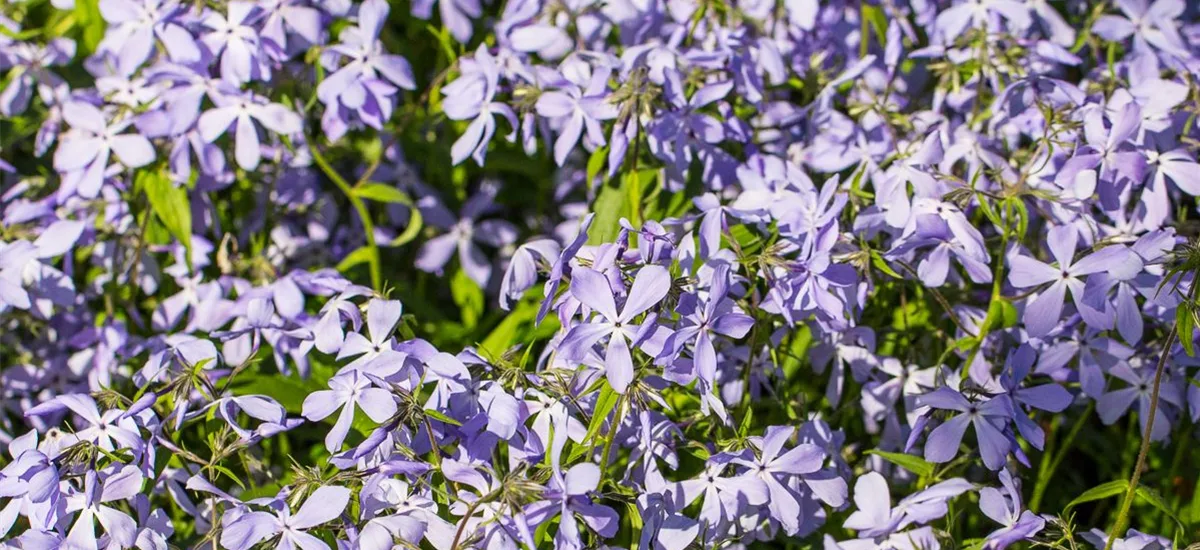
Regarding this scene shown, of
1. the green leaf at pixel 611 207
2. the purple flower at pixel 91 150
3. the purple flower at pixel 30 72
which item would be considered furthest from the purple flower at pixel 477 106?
the purple flower at pixel 30 72

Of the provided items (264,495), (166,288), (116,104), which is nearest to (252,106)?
(116,104)

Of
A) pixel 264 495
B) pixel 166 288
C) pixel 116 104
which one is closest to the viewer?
pixel 264 495

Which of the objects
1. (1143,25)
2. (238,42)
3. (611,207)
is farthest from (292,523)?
(1143,25)

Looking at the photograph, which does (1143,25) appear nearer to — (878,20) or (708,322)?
(878,20)

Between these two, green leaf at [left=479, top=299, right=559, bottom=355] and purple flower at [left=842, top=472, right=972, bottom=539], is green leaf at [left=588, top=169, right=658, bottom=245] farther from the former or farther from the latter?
purple flower at [left=842, top=472, right=972, bottom=539]

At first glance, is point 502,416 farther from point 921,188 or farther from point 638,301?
point 921,188

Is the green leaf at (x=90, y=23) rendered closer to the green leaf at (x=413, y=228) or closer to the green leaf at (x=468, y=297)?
the green leaf at (x=413, y=228)
